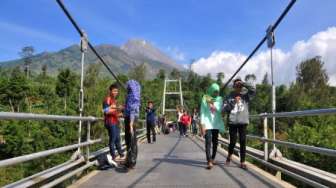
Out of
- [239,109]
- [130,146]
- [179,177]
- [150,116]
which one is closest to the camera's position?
[179,177]

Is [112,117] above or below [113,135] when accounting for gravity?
above

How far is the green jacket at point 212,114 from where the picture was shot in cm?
825

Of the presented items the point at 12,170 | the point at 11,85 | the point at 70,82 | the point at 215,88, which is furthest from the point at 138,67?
the point at 215,88

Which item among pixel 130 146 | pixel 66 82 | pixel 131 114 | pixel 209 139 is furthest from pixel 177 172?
pixel 66 82

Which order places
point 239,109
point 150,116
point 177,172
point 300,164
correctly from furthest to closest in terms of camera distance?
point 150,116 < point 239,109 < point 177,172 < point 300,164

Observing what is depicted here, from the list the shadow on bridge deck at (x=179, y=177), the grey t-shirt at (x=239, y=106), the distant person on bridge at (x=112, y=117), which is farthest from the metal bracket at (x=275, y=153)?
the distant person on bridge at (x=112, y=117)

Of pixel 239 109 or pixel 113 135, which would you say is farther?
pixel 113 135

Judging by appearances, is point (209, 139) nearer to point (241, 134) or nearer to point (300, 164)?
point (241, 134)

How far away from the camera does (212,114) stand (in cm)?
831

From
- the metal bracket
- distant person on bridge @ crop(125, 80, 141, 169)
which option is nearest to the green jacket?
the metal bracket

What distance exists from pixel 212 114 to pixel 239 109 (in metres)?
0.59

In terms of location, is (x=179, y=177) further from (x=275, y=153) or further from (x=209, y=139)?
(x=275, y=153)

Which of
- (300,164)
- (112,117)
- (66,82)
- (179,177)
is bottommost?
(179,177)

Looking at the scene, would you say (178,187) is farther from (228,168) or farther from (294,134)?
(294,134)
